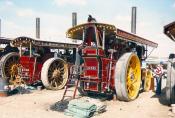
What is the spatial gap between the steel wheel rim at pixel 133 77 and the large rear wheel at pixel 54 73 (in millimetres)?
3936

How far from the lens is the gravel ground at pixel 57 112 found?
813 cm

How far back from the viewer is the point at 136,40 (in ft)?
37.8

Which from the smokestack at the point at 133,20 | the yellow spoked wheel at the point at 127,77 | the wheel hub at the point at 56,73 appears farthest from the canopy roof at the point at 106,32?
the smokestack at the point at 133,20

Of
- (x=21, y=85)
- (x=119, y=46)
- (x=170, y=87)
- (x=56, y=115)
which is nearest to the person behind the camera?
(x=56, y=115)

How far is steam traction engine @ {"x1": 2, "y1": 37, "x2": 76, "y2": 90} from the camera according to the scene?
43.4 feet

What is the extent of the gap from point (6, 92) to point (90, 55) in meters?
3.95

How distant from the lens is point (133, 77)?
36.9 feet

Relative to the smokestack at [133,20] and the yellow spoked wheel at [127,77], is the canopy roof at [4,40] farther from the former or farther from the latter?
the smokestack at [133,20]

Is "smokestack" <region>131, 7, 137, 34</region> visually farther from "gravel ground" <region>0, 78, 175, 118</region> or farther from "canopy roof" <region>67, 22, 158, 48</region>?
"gravel ground" <region>0, 78, 175, 118</region>

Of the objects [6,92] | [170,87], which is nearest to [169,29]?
[170,87]

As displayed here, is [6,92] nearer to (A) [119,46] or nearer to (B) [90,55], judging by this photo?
(B) [90,55]

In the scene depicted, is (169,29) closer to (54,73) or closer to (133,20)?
(54,73)

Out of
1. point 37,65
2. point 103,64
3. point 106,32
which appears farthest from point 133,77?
point 37,65

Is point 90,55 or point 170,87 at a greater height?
point 90,55
